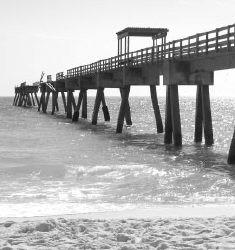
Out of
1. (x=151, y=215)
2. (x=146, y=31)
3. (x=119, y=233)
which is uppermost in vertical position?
(x=146, y=31)

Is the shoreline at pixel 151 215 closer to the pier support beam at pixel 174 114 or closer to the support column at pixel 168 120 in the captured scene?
the pier support beam at pixel 174 114

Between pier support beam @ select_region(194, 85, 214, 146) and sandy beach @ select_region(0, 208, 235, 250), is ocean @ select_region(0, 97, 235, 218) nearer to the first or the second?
pier support beam @ select_region(194, 85, 214, 146)

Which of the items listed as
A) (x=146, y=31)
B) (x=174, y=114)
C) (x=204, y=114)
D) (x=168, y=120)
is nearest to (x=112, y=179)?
(x=174, y=114)

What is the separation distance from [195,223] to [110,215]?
174cm

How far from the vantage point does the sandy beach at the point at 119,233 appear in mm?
6750

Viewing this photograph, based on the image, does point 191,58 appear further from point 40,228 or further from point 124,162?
point 40,228

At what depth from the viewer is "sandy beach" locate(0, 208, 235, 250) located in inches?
266

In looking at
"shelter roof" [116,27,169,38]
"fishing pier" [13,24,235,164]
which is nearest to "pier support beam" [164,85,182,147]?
"fishing pier" [13,24,235,164]

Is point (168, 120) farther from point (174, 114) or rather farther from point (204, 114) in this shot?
point (204, 114)

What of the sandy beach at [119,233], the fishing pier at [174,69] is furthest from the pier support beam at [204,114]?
the sandy beach at [119,233]

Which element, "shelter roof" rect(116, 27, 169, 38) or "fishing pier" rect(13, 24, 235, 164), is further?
"shelter roof" rect(116, 27, 169, 38)

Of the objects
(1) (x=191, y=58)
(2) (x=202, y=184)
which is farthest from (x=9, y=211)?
(1) (x=191, y=58)

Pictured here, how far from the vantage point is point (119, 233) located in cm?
731

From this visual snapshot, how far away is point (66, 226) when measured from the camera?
25.5 feet
